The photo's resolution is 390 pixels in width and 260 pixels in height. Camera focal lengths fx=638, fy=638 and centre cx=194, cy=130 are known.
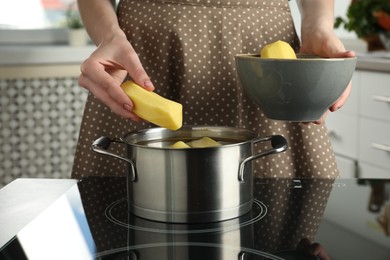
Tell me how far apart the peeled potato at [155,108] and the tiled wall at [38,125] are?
1.75 m

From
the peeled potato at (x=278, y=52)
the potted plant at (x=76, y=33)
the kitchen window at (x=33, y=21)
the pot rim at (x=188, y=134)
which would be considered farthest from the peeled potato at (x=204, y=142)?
the kitchen window at (x=33, y=21)

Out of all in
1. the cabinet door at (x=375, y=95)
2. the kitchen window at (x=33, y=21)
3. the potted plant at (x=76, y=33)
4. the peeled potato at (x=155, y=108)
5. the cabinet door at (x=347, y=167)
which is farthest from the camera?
the kitchen window at (x=33, y=21)

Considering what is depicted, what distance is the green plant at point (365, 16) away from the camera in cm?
240

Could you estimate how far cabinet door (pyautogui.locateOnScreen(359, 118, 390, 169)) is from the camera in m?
2.17

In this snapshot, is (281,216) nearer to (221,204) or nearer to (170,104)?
(221,204)

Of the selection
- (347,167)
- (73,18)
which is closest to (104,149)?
(347,167)

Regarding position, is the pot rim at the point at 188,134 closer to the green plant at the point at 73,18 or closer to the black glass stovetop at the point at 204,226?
the black glass stovetop at the point at 204,226

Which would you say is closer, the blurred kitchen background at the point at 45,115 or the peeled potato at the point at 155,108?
the peeled potato at the point at 155,108

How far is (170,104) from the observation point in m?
0.77

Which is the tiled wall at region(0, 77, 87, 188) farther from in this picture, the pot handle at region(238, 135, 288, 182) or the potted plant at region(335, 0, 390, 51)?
the pot handle at region(238, 135, 288, 182)

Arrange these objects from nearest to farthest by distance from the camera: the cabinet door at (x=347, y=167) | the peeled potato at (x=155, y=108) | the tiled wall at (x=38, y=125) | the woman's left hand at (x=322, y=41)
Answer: the peeled potato at (x=155, y=108) < the woman's left hand at (x=322, y=41) < the cabinet door at (x=347, y=167) < the tiled wall at (x=38, y=125)

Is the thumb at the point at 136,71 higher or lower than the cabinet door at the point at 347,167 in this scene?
higher

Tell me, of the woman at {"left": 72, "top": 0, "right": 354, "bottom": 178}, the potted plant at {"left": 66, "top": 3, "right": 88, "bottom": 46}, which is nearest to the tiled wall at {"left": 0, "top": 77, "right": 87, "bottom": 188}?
the potted plant at {"left": 66, "top": 3, "right": 88, "bottom": 46}

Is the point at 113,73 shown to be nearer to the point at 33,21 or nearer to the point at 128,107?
the point at 128,107
